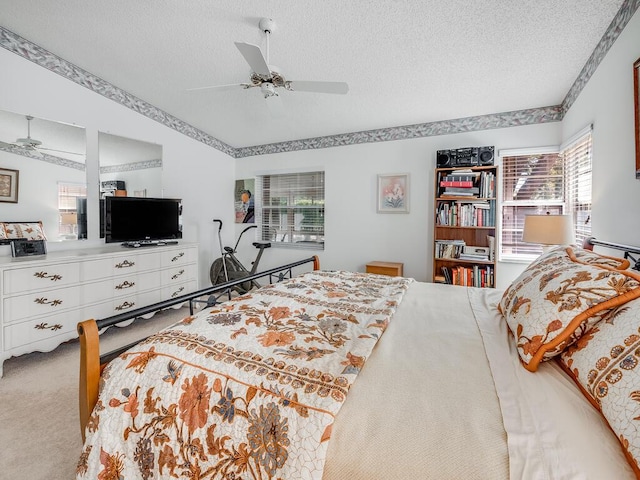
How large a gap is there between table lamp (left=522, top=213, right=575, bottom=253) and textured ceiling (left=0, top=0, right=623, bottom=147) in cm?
132

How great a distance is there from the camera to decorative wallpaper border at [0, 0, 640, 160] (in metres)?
2.22

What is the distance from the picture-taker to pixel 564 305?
100cm

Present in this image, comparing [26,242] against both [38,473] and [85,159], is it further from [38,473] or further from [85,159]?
[38,473]

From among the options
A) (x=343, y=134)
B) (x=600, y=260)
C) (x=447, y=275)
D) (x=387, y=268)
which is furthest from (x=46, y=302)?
(x=447, y=275)

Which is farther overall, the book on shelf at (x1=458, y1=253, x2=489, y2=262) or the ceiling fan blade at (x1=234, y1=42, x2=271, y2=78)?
the book on shelf at (x1=458, y1=253, x2=489, y2=262)

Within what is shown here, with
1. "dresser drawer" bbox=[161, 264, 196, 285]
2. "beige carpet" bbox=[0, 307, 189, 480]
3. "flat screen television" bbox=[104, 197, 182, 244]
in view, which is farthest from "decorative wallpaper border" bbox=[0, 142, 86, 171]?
"beige carpet" bbox=[0, 307, 189, 480]

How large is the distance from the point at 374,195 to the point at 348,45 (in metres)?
2.15

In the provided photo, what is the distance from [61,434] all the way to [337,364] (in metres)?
1.79

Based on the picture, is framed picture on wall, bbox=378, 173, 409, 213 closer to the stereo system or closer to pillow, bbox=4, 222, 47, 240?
the stereo system

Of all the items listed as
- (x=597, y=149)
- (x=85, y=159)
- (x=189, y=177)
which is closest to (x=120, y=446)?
(x=85, y=159)

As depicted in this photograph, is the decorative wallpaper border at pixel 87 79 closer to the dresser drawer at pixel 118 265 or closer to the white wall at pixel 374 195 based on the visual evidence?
the white wall at pixel 374 195

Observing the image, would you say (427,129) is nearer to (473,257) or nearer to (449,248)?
(449,248)

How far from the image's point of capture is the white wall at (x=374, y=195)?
3.57 m

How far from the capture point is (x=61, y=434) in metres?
1.61
